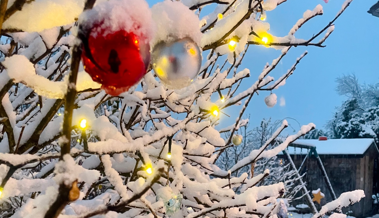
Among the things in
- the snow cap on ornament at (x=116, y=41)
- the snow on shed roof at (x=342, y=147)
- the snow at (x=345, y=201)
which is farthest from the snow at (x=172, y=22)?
the snow on shed roof at (x=342, y=147)

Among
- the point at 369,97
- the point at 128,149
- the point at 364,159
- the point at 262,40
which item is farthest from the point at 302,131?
the point at 369,97

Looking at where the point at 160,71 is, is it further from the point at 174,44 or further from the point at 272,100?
the point at 272,100

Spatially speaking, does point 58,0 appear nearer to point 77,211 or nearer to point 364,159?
point 77,211

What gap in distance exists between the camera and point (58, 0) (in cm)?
80

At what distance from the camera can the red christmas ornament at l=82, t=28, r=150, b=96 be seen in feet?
1.69

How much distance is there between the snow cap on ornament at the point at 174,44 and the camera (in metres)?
0.75

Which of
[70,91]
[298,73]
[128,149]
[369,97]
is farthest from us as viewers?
[298,73]

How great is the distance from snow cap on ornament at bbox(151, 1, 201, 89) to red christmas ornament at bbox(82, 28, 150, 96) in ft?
0.56

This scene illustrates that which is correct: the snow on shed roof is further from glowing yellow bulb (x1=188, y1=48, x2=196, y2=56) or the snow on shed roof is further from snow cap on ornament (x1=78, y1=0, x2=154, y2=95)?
snow cap on ornament (x1=78, y1=0, x2=154, y2=95)

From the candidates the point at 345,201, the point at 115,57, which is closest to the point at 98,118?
the point at 115,57

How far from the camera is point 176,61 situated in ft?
2.55

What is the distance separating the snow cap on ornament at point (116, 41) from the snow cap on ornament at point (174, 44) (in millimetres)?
159

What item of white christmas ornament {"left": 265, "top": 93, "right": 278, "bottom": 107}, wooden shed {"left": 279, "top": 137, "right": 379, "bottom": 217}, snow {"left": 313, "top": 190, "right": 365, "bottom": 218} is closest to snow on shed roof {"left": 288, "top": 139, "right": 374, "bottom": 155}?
wooden shed {"left": 279, "top": 137, "right": 379, "bottom": 217}

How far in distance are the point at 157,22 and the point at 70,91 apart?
0.34 meters
